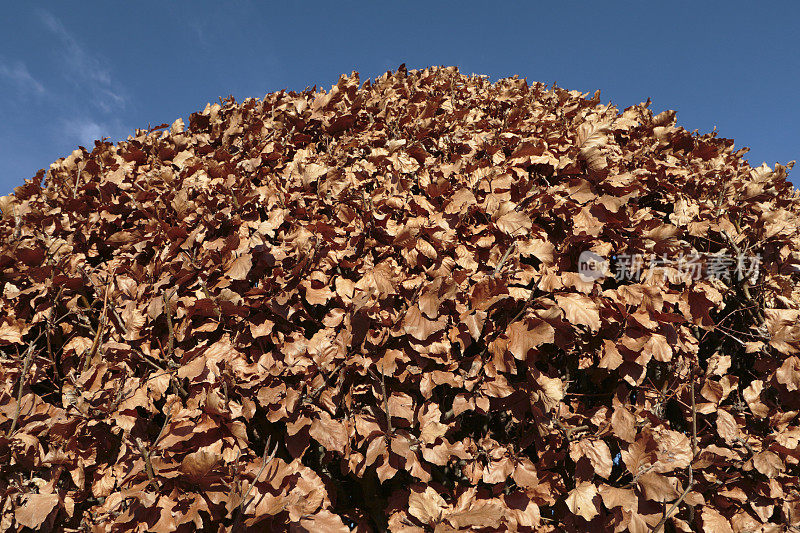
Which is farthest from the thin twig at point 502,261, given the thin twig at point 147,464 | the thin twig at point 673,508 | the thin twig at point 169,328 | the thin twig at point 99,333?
the thin twig at point 99,333

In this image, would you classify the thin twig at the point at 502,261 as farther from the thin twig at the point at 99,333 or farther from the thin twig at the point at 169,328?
the thin twig at the point at 99,333

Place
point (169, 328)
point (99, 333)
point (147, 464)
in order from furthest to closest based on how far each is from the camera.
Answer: point (99, 333) < point (169, 328) < point (147, 464)

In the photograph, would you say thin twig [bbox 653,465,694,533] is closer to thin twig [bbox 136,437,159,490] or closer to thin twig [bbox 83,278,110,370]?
thin twig [bbox 136,437,159,490]

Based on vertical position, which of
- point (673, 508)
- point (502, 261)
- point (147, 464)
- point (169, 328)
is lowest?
point (673, 508)

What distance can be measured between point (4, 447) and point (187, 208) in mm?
1226

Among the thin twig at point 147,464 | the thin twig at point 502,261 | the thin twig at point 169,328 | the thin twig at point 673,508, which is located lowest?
the thin twig at point 673,508

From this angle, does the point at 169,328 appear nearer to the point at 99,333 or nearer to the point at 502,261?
the point at 99,333

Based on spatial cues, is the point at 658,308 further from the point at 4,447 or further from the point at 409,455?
the point at 4,447

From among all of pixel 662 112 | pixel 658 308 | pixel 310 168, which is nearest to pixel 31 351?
pixel 310 168

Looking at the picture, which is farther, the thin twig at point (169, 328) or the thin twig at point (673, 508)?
the thin twig at point (169, 328)

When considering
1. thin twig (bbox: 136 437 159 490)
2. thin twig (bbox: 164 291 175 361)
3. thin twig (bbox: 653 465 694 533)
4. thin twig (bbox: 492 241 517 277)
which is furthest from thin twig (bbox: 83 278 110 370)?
thin twig (bbox: 653 465 694 533)

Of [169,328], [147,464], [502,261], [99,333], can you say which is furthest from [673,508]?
[99,333]

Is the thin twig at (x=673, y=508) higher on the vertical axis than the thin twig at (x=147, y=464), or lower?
lower

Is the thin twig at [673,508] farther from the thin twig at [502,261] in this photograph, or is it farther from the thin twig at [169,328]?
the thin twig at [169,328]
